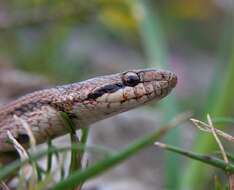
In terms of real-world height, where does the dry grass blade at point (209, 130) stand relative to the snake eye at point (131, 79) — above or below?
below

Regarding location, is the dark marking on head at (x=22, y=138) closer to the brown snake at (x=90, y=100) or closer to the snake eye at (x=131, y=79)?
the brown snake at (x=90, y=100)

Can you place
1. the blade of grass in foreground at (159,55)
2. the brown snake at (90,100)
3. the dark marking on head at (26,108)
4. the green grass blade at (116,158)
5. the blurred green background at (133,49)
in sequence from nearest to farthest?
the green grass blade at (116,158), the brown snake at (90,100), the dark marking on head at (26,108), the blade of grass in foreground at (159,55), the blurred green background at (133,49)

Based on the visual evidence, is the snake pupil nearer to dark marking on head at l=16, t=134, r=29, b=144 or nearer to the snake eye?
the snake eye

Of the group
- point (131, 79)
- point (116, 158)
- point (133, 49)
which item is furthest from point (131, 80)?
point (133, 49)

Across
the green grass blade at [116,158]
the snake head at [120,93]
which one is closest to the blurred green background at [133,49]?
the snake head at [120,93]

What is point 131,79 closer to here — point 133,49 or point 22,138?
point 22,138

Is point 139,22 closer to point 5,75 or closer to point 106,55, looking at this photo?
point 5,75
